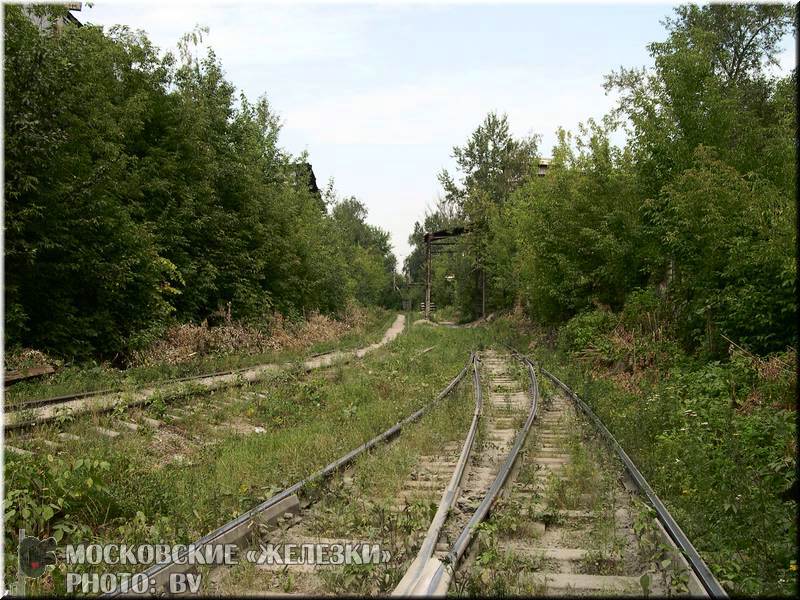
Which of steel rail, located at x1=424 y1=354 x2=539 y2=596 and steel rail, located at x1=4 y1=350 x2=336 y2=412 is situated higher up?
steel rail, located at x1=4 y1=350 x2=336 y2=412

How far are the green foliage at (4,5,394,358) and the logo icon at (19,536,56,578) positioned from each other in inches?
386

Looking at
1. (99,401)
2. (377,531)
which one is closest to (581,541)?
(377,531)

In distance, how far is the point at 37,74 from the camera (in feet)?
43.4

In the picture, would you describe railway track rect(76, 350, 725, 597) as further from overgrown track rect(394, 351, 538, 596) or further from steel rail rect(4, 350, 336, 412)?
steel rail rect(4, 350, 336, 412)

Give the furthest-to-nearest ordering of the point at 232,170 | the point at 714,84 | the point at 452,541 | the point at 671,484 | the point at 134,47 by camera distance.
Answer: the point at 232,170, the point at 134,47, the point at 714,84, the point at 671,484, the point at 452,541

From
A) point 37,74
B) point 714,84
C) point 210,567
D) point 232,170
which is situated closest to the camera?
point 210,567

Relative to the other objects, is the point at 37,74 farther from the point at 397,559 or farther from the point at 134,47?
the point at 397,559

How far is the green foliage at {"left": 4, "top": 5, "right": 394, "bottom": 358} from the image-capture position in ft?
44.1

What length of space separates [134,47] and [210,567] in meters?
20.6

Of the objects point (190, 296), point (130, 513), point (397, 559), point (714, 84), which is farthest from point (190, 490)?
point (190, 296)

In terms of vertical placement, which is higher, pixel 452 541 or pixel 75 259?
pixel 75 259

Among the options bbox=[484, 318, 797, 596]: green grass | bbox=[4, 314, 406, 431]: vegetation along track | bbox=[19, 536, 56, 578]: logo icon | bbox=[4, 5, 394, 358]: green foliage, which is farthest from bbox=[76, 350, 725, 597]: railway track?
bbox=[4, 5, 394, 358]: green foliage

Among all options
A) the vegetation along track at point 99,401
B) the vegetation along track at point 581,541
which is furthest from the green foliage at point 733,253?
the vegetation along track at point 99,401

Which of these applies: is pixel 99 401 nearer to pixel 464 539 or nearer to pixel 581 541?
pixel 464 539
